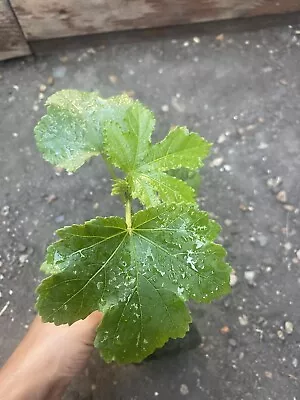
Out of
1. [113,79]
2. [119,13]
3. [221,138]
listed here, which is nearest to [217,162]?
[221,138]

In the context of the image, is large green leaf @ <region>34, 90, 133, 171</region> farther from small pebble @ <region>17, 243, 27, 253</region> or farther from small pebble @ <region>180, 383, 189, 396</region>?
small pebble @ <region>180, 383, 189, 396</region>

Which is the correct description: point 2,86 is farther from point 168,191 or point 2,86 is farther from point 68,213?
point 168,191

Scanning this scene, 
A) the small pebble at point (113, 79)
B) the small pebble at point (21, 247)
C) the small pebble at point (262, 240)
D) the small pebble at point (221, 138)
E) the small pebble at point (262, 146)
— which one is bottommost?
the small pebble at point (262, 240)

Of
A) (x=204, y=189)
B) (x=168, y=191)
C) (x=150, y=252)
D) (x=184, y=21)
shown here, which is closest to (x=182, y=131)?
(x=168, y=191)

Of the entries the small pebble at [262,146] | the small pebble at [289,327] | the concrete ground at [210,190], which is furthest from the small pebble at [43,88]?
the small pebble at [289,327]

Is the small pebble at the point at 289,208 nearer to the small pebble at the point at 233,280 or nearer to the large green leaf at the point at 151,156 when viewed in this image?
the small pebble at the point at 233,280

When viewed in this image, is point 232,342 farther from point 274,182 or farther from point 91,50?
point 91,50

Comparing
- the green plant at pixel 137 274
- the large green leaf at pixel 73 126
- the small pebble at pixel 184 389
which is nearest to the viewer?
the green plant at pixel 137 274
